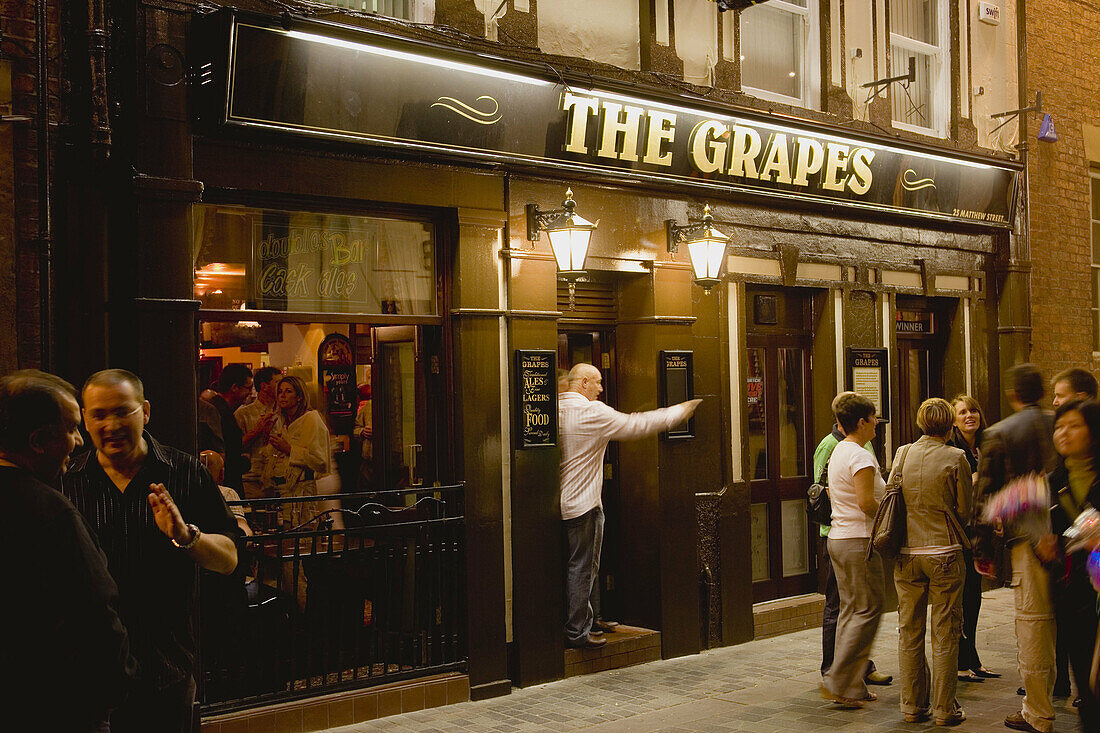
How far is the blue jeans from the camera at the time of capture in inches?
314

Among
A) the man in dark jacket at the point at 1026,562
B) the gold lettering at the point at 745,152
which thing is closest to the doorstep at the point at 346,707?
the man in dark jacket at the point at 1026,562

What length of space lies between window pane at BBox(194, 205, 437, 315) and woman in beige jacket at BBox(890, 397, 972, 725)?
3592 mm

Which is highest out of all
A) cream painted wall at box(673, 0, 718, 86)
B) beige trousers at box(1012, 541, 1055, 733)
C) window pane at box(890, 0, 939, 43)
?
window pane at box(890, 0, 939, 43)

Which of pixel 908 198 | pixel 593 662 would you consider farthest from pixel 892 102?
pixel 593 662

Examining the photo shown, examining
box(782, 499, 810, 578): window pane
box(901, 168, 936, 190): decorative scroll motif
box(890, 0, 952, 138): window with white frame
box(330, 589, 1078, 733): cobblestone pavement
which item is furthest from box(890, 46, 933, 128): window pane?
box(330, 589, 1078, 733): cobblestone pavement

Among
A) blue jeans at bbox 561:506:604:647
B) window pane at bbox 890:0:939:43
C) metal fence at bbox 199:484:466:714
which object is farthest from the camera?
window pane at bbox 890:0:939:43

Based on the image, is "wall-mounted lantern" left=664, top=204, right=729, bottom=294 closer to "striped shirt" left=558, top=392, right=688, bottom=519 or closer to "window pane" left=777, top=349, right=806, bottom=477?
"striped shirt" left=558, top=392, right=688, bottom=519

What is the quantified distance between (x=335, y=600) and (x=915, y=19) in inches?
357

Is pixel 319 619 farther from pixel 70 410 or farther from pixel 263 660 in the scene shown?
pixel 70 410

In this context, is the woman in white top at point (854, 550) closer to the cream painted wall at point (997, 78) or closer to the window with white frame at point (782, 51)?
the window with white frame at point (782, 51)

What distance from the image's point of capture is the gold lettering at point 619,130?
8.40m

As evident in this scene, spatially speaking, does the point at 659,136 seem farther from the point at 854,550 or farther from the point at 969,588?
the point at 969,588

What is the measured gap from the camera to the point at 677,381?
8.85m

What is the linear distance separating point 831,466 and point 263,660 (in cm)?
393
